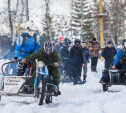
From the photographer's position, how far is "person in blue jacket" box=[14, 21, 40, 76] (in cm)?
741

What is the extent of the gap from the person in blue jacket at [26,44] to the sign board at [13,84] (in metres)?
0.80

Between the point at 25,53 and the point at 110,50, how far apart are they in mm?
7174

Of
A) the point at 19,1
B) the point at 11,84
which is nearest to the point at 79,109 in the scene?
the point at 11,84

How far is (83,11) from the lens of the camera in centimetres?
5575

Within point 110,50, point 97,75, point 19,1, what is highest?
point 19,1

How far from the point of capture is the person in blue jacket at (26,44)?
292 inches

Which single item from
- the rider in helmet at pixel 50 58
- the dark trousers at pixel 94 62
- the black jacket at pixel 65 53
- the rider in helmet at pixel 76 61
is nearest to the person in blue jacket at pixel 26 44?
the rider in helmet at pixel 50 58

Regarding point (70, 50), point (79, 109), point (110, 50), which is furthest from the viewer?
point (110, 50)

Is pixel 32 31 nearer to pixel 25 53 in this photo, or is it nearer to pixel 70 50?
pixel 25 53

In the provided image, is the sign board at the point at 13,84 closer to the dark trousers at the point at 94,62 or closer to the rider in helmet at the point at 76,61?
the rider in helmet at the point at 76,61

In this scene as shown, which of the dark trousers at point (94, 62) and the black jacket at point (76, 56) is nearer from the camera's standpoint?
the black jacket at point (76, 56)

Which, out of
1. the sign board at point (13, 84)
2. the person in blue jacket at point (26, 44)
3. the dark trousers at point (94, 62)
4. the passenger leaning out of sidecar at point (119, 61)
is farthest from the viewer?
the dark trousers at point (94, 62)

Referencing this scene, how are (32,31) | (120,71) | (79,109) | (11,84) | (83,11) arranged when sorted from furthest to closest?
(83,11) < (120,71) < (32,31) < (11,84) < (79,109)

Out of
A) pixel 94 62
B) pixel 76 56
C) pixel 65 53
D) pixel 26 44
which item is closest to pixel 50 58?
Answer: pixel 26 44
